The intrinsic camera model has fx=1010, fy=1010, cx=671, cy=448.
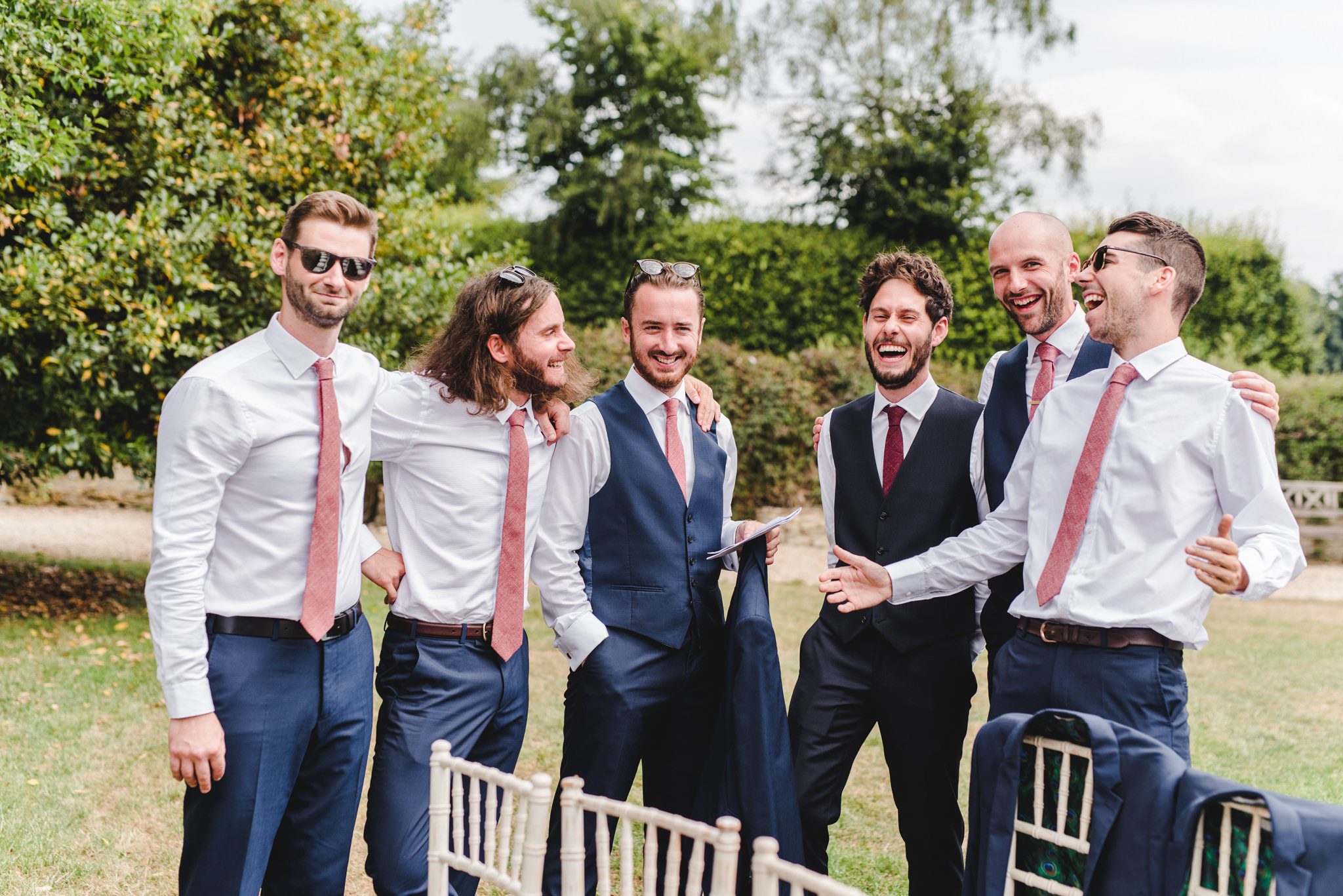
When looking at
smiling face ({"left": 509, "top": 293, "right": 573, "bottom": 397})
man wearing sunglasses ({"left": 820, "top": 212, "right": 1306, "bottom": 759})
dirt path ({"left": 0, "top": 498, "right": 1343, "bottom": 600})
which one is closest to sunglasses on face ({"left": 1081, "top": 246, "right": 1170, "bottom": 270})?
man wearing sunglasses ({"left": 820, "top": 212, "right": 1306, "bottom": 759})

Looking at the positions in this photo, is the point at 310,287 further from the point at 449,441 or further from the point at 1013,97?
the point at 1013,97

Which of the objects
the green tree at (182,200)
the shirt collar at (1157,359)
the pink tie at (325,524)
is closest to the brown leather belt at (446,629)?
the pink tie at (325,524)

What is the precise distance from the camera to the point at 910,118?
1584cm

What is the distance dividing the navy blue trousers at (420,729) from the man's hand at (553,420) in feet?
2.18

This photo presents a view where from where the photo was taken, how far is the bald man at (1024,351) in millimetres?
3244

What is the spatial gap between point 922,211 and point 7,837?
45.0ft

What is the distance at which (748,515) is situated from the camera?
1312 cm

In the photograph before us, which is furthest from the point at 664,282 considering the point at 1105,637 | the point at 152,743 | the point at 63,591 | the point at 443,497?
the point at 63,591

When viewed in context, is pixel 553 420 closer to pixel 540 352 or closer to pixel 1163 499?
pixel 540 352

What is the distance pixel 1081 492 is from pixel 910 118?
Result: 14.4m

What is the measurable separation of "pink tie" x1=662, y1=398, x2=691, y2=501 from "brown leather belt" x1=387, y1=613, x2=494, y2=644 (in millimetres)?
769

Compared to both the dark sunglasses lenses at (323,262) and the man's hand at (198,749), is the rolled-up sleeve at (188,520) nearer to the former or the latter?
the man's hand at (198,749)

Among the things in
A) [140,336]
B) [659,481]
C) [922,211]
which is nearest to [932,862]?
[659,481]

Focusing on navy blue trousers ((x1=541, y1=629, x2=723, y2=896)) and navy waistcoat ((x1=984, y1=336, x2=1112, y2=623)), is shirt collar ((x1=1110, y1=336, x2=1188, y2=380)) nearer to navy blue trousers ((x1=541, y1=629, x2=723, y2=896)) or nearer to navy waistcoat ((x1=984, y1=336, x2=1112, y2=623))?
navy waistcoat ((x1=984, y1=336, x2=1112, y2=623))
